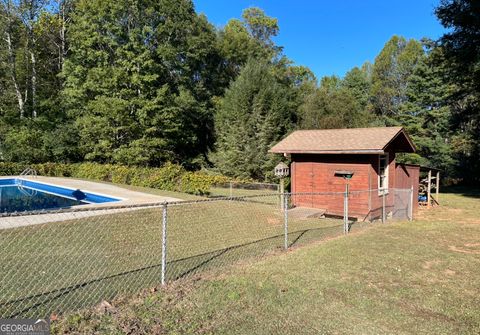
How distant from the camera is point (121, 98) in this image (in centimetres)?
2608

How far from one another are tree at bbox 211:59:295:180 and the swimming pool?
11052 millimetres

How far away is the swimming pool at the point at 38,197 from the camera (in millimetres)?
15437

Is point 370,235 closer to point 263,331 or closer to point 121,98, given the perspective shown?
point 263,331

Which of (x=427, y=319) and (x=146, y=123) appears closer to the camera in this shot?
(x=427, y=319)

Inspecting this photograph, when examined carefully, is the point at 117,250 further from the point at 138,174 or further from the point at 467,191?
the point at 467,191

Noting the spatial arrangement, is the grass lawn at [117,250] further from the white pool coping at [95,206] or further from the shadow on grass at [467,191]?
the shadow on grass at [467,191]

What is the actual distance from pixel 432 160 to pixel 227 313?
32153mm

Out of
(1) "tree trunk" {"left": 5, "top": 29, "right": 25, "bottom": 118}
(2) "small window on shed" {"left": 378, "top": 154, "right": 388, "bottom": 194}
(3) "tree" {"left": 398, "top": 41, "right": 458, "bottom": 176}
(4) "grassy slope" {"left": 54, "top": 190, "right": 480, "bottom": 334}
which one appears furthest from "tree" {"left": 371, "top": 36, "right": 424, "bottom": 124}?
(4) "grassy slope" {"left": 54, "top": 190, "right": 480, "bottom": 334}

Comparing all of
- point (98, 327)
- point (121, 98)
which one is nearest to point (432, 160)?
point (121, 98)

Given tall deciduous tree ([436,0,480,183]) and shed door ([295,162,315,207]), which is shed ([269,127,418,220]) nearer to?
shed door ([295,162,315,207])

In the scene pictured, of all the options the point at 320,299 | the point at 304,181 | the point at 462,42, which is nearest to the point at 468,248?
the point at 320,299

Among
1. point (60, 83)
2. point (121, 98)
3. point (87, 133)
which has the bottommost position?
point (87, 133)

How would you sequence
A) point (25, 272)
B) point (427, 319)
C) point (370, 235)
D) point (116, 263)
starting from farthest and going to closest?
point (370, 235), point (116, 263), point (25, 272), point (427, 319)

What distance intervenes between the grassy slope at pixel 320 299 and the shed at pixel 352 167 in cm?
607
